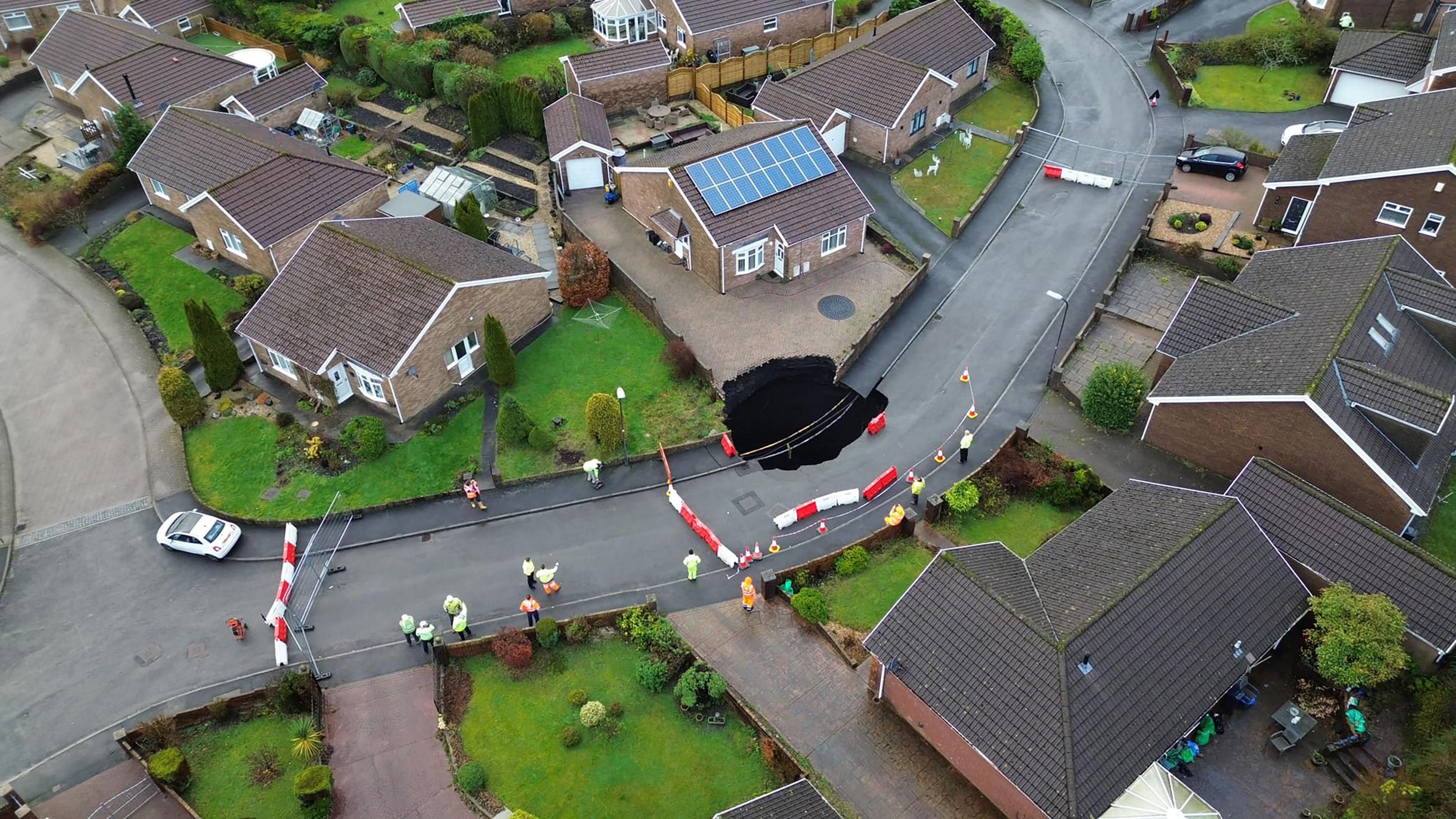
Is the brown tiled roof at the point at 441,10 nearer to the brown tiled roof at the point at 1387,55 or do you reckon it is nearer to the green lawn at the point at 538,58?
the green lawn at the point at 538,58

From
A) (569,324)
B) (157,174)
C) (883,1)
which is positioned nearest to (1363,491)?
(569,324)

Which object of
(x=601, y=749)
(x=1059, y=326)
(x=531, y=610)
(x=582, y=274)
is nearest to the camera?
(x=601, y=749)

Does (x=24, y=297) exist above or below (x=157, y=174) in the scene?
below

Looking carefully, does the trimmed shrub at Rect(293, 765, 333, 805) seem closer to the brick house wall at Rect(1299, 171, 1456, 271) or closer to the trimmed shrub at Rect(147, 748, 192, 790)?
the trimmed shrub at Rect(147, 748, 192, 790)

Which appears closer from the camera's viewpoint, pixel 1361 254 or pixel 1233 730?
pixel 1233 730

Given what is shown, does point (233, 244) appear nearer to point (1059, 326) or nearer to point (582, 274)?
point (582, 274)

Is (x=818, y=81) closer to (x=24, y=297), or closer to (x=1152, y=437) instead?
(x=1152, y=437)

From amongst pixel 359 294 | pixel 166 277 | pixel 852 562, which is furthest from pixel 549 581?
pixel 166 277
